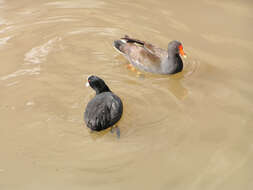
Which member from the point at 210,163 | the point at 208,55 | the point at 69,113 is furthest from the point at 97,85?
the point at 208,55

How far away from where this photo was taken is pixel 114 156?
4602mm

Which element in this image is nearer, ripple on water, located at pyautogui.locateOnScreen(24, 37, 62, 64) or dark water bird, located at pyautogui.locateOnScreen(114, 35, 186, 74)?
dark water bird, located at pyautogui.locateOnScreen(114, 35, 186, 74)

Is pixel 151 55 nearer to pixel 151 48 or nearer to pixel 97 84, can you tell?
pixel 151 48

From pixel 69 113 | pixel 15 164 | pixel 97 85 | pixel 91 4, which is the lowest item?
pixel 15 164

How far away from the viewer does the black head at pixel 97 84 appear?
5.32m

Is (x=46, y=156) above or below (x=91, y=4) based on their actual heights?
below

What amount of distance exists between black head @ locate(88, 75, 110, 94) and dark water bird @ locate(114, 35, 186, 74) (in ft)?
3.89

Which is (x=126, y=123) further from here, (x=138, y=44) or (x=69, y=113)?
(x=138, y=44)

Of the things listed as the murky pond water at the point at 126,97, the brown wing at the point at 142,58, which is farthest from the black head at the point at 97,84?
the brown wing at the point at 142,58

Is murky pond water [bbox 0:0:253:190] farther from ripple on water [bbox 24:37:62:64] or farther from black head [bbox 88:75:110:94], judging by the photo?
black head [bbox 88:75:110:94]

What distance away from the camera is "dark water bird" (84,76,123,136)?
4.75 m

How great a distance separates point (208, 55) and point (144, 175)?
3352 mm

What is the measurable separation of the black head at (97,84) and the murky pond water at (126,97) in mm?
310

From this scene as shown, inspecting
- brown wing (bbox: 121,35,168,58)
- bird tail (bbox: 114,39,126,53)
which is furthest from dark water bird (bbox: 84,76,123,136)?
brown wing (bbox: 121,35,168,58)
